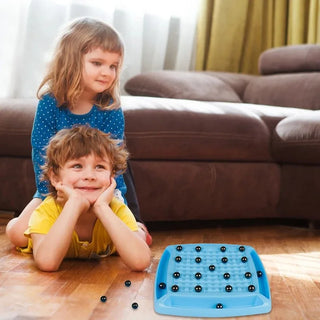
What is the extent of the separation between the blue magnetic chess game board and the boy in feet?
0.40

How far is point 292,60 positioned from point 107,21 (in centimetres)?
98

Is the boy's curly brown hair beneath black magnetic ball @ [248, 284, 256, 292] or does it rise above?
above

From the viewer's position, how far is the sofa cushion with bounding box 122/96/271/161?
2.00m

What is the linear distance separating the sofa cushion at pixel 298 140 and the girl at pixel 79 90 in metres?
0.68

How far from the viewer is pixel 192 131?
6.80ft

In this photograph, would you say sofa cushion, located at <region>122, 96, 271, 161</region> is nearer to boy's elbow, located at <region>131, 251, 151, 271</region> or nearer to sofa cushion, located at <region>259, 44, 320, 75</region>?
boy's elbow, located at <region>131, 251, 151, 271</region>

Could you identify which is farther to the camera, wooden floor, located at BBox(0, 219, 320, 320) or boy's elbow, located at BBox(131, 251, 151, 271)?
boy's elbow, located at BBox(131, 251, 151, 271)

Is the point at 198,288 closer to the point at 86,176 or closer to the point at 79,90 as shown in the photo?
the point at 86,176

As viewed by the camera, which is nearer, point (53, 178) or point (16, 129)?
point (53, 178)

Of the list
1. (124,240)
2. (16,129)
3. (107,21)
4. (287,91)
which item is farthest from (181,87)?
(124,240)

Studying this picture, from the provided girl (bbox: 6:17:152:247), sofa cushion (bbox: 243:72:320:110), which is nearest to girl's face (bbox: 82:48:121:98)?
girl (bbox: 6:17:152:247)

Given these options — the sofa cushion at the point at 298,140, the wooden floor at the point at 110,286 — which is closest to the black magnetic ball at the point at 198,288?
the wooden floor at the point at 110,286

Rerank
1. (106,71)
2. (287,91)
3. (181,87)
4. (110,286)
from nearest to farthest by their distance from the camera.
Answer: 1. (110,286)
2. (106,71)
3. (181,87)
4. (287,91)

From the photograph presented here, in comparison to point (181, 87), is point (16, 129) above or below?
below
